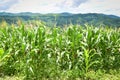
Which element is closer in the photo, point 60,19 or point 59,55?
point 59,55

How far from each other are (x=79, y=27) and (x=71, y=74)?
2.19m

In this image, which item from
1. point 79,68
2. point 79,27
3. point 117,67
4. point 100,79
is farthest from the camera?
point 79,27

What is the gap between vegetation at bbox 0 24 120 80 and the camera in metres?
6.73

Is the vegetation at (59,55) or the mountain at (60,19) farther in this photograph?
the mountain at (60,19)

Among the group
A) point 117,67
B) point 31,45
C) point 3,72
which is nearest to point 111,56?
point 117,67

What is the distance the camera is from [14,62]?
717 cm

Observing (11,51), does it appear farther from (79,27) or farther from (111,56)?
(111,56)

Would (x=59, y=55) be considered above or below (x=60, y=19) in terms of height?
above

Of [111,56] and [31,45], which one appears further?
[111,56]

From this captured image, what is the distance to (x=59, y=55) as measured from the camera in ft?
A: 23.2

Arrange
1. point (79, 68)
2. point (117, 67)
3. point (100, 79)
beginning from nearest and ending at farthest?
point (100, 79)
point (79, 68)
point (117, 67)

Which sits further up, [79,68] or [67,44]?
[67,44]

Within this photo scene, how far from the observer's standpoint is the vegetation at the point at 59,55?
22.1 feet

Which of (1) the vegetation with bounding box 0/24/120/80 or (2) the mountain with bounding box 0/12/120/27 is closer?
(1) the vegetation with bounding box 0/24/120/80
